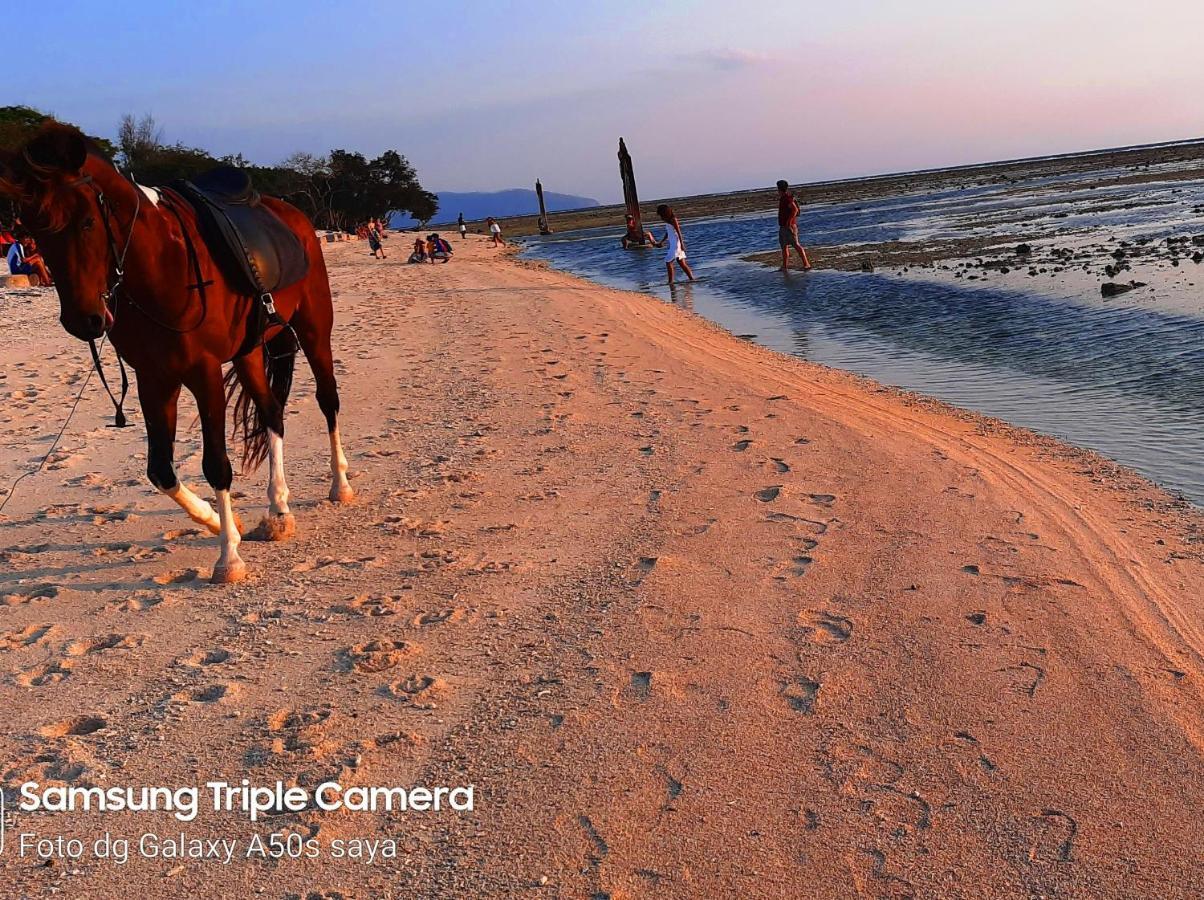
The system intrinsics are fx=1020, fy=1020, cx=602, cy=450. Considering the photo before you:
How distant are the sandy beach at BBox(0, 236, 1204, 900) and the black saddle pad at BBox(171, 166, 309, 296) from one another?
1.43 m

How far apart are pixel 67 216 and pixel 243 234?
1180 mm

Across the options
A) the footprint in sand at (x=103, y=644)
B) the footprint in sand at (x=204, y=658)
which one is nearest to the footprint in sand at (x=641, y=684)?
the footprint in sand at (x=204, y=658)

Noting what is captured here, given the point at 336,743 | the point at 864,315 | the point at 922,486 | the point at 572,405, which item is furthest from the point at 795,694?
the point at 864,315

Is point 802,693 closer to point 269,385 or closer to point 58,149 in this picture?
point 58,149

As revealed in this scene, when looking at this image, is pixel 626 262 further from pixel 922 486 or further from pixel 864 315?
pixel 922 486

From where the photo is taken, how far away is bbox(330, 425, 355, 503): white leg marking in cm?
621

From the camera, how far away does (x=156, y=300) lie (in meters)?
4.51

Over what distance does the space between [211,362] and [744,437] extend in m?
3.85

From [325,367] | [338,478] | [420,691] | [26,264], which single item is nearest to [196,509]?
[338,478]

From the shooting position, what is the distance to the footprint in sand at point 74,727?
3.53 m

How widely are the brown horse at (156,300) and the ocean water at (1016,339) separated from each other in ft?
17.6

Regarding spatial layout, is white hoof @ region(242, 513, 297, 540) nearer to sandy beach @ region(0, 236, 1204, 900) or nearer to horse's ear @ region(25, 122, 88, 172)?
sandy beach @ region(0, 236, 1204, 900)

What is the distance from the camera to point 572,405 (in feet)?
28.5

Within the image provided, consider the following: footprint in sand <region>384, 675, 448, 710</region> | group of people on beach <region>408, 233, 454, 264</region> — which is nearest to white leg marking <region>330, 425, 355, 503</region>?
footprint in sand <region>384, 675, 448, 710</region>
